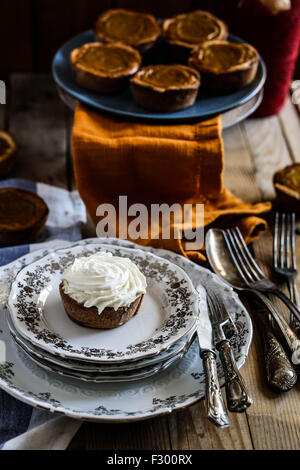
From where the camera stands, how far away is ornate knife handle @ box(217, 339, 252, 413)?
93 centimetres

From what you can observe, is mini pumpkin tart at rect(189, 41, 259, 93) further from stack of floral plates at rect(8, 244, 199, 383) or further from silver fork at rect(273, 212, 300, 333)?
stack of floral plates at rect(8, 244, 199, 383)

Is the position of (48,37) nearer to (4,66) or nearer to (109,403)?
(4,66)

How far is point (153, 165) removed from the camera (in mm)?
1516

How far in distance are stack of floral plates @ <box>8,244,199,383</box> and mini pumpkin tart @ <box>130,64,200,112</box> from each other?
49 cm

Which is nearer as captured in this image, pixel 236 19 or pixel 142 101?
pixel 142 101

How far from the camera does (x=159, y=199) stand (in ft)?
5.14

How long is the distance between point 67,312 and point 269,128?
116 centimetres

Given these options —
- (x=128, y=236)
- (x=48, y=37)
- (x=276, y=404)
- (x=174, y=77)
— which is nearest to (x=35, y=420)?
(x=276, y=404)

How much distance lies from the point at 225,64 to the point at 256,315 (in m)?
0.75

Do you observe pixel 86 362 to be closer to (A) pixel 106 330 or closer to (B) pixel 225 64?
(A) pixel 106 330

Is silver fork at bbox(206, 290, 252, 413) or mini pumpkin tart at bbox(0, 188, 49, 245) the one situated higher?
silver fork at bbox(206, 290, 252, 413)

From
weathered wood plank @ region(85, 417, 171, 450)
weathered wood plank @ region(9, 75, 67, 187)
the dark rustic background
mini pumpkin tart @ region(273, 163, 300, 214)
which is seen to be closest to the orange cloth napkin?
mini pumpkin tart @ region(273, 163, 300, 214)

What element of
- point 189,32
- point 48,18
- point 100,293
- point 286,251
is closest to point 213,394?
point 100,293

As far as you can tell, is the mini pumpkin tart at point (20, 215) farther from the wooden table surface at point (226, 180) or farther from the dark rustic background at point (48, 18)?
the dark rustic background at point (48, 18)
